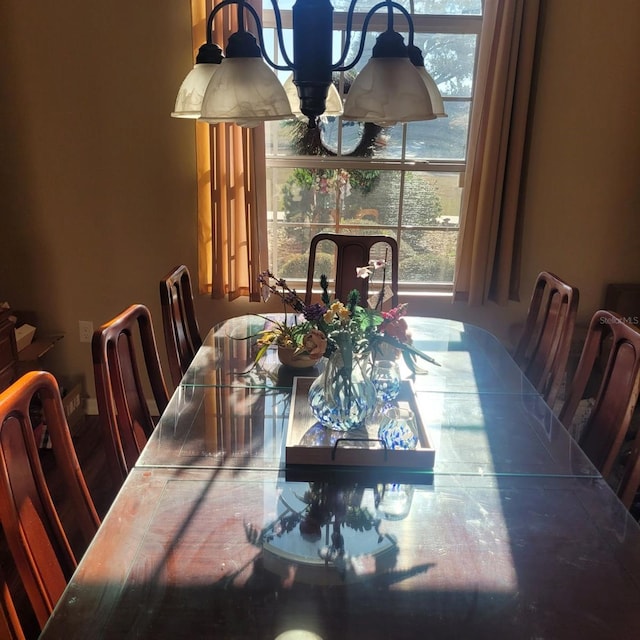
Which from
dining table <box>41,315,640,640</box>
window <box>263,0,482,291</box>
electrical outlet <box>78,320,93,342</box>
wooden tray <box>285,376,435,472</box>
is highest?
window <box>263,0,482,291</box>

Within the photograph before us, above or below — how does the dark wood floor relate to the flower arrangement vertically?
below

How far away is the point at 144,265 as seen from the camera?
9.53ft

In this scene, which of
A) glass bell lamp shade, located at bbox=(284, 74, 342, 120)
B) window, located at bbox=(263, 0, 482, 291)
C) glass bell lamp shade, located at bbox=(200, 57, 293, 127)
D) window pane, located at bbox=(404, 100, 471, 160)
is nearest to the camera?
glass bell lamp shade, located at bbox=(200, 57, 293, 127)

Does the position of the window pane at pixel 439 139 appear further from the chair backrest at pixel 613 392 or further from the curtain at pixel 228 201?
the chair backrest at pixel 613 392

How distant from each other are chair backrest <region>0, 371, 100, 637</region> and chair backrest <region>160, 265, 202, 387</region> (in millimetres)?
774

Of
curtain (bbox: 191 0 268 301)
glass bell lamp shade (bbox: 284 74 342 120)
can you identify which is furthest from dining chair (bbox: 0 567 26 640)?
curtain (bbox: 191 0 268 301)

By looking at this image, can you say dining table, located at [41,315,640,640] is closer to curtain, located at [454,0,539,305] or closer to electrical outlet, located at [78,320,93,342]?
curtain, located at [454,0,539,305]

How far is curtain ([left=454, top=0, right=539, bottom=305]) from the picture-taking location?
2.53m

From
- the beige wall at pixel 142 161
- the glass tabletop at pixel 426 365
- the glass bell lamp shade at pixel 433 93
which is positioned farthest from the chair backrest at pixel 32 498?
the beige wall at pixel 142 161

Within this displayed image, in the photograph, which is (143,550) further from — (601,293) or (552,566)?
(601,293)

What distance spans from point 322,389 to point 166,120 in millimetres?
1796

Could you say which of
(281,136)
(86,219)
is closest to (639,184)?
(281,136)

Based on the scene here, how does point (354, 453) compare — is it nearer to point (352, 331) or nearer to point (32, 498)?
point (352, 331)

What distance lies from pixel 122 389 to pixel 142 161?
1.54m
